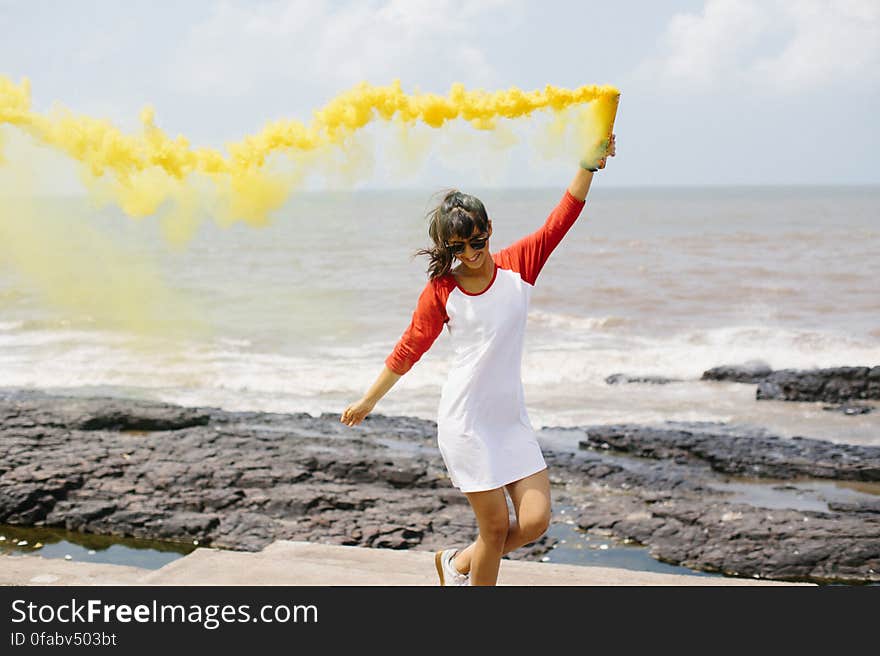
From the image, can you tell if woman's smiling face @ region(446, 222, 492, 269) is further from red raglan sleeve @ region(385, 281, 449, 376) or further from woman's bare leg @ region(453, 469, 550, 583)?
woman's bare leg @ region(453, 469, 550, 583)

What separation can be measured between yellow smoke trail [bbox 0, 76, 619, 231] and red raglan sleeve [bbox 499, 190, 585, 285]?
1.11 meters

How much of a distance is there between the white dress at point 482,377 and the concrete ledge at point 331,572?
49.9 inches

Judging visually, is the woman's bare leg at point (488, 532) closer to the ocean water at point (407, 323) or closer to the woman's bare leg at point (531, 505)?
the woman's bare leg at point (531, 505)

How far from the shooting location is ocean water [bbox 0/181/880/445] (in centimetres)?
1455

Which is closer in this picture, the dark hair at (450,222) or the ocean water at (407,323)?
the dark hair at (450,222)

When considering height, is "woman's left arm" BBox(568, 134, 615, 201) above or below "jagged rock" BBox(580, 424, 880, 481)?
above

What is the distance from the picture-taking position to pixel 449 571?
4293 mm

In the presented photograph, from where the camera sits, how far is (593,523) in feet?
25.6

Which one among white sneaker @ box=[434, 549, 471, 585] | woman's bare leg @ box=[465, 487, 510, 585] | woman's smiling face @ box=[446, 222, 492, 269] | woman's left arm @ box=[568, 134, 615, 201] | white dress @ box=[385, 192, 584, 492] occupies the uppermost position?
woman's left arm @ box=[568, 134, 615, 201]

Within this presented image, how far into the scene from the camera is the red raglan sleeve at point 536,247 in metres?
4.00

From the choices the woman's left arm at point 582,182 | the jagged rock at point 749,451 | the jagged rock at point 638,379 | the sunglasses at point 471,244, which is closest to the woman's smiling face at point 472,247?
the sunglasses at point 471,244

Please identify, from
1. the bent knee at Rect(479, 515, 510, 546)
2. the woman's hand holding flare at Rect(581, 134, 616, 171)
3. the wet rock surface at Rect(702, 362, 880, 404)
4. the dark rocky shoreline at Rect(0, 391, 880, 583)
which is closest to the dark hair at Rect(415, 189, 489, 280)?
the woman's hand holding flare at Rect(581, 134, 616, 171)

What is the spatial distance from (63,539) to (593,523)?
4.05 meters

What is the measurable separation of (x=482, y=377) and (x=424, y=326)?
12.5 inches
